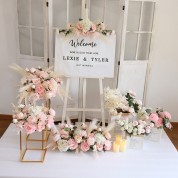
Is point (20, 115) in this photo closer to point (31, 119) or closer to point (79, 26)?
point (31, 119)

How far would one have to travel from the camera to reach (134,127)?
6.95 feet

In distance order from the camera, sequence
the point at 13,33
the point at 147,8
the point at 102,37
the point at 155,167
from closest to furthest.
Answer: the point at 155,167 < the point at 102,37 < the point at 147,8 < the point at 13,33

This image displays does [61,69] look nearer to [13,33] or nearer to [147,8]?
[13,33]

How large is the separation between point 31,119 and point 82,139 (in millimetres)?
480

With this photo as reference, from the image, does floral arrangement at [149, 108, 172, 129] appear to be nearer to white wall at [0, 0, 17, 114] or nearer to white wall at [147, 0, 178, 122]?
white wall at [147, 0, 178, 122]

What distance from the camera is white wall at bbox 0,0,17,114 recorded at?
3062mm

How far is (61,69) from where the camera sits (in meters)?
2.66

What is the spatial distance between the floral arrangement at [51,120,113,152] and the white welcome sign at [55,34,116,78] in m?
0.75

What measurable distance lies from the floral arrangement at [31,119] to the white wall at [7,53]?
148 centimetres

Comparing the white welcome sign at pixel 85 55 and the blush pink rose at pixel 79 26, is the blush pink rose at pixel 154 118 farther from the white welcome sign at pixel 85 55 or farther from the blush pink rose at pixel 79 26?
the blush pink rose at pixel 79 26

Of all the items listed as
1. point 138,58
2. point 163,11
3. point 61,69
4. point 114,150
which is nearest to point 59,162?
point 114,150

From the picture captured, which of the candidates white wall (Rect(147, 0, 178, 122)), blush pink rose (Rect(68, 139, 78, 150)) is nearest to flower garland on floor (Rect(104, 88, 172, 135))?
blush pink rose (Rect(68, 139, 78, 150))

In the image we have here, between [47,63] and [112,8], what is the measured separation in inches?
40.0

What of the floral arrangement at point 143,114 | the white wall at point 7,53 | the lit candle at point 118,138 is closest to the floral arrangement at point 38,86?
the lit candle at point 118,138
